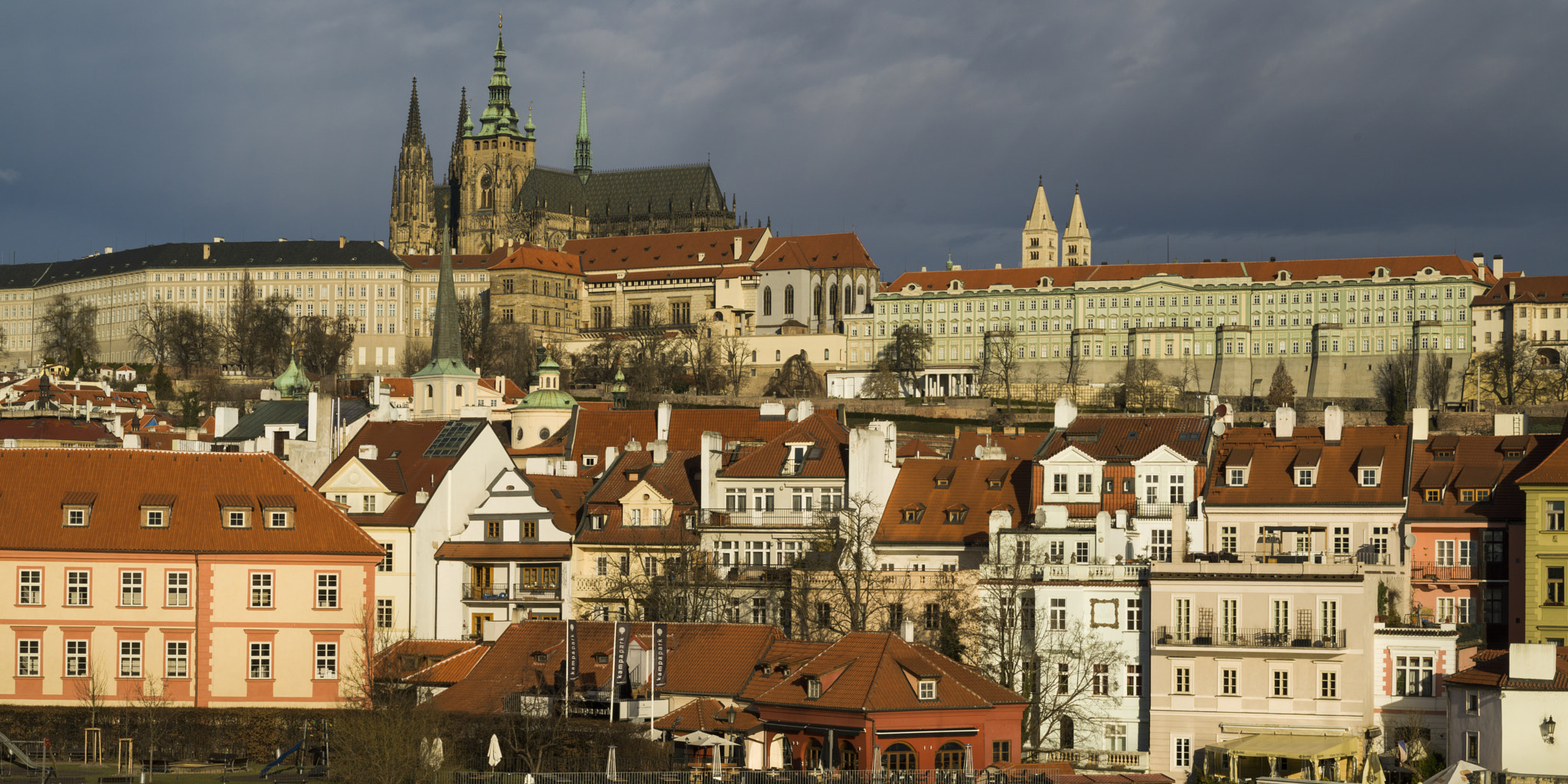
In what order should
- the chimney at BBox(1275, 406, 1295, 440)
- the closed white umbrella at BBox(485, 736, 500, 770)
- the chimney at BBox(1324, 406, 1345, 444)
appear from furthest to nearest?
the chimney at BBox(1275, 406, 1295, 440) < the chimney at BBox(1324, 406, 1345, 444) < the closed white umbrella at BBox(485, 736, 500, 770)

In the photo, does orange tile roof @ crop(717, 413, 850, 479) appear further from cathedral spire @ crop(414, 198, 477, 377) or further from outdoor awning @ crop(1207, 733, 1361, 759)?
cathedral spire @ crop(414, 198, 477, 377)

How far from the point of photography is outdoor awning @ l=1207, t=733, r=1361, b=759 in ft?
150

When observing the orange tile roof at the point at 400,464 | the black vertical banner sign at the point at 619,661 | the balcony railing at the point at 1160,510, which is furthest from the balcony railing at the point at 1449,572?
the orange tile roof at the point at 400,464

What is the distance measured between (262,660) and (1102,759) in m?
21.4

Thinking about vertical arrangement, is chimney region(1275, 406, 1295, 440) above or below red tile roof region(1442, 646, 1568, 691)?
above

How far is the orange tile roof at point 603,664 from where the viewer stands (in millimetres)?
49500

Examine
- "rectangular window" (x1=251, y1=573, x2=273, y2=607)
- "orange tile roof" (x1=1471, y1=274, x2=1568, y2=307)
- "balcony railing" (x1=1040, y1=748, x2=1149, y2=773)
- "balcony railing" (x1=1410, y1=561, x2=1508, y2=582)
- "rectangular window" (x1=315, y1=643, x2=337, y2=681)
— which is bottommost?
"balcony railing" (x1=1040, y1=748, x2=1149, y2=773)

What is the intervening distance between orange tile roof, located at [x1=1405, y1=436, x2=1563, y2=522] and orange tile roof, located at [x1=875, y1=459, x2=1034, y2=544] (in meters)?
10.7

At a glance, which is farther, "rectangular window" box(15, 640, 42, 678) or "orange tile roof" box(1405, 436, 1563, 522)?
"orange tile roof" box(1405, 436, 1563, 522)


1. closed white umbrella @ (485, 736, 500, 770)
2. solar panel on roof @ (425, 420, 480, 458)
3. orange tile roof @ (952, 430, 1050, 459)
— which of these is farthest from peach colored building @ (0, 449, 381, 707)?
orange tile roof @ (952, 430, 1050, 459)

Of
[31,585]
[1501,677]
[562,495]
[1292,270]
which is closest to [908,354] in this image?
[1292,270]

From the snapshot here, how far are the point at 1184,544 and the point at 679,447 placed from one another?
87.0ft

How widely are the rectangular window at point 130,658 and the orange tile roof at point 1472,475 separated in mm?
32974

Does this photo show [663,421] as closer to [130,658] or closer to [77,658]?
[130,658]
